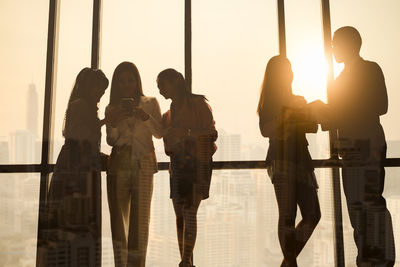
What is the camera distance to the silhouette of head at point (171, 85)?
1.44 meters

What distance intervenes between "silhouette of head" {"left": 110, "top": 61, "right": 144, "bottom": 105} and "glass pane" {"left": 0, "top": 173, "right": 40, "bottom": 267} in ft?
1.74

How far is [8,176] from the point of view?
1.44m

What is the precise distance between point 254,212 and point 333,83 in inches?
27.7

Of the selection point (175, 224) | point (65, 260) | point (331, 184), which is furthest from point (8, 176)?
point (331, 184)

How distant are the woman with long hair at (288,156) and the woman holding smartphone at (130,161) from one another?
52cm

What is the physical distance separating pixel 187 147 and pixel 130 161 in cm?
27

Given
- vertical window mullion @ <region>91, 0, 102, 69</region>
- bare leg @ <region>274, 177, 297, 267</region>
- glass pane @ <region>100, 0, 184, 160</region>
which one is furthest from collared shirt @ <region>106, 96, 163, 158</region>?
bare leg @ <region>274, 177, 297, 267</region>

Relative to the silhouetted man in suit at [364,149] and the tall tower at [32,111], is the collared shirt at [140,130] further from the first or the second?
the silhouetted man in suit at [364,149]

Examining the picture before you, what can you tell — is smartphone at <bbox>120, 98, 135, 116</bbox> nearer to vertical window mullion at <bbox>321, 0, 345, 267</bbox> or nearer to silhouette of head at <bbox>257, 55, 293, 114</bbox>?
silhouette of head at <bbox>257, 55, 293, 114</bbox>

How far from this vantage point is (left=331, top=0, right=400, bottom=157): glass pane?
1.47m

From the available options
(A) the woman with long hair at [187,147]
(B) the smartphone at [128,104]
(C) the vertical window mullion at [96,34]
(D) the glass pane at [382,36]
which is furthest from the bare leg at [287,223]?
(C) the vertical window mullion at [96,34]

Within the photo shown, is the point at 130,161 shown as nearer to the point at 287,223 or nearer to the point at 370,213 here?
the point at 287,223

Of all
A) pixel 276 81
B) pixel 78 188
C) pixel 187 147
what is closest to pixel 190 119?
pixel 187 147

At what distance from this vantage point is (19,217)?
143 centimetres
